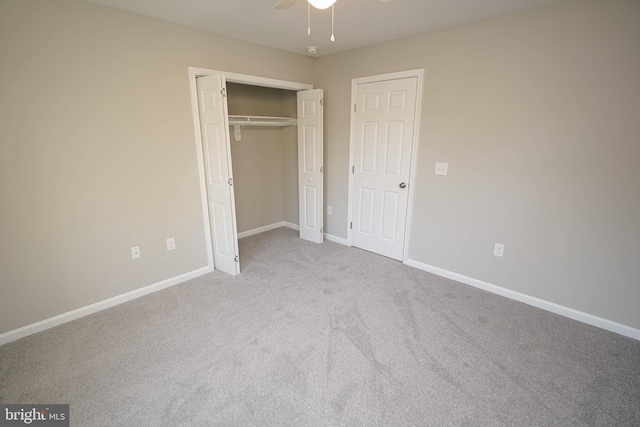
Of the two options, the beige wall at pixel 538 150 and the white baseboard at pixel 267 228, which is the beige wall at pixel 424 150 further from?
the white baseboard at pixel 267 228

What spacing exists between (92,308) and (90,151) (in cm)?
135

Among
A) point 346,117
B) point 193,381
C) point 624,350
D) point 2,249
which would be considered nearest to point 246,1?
point 346,117

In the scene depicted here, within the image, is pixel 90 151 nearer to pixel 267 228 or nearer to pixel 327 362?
pixel 327 362

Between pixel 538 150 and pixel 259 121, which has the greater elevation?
pixel 259 121

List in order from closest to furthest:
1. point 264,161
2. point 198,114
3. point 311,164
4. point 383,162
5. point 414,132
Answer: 1. point 198,114
2. point 414,132
3. point 383,162
4. point 311,164
5. point 264,161

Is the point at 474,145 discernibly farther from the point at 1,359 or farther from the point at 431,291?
the point at 1,359

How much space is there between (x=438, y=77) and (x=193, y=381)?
10.8 feet

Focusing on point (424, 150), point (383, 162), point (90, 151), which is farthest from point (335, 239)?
point (90, 151)

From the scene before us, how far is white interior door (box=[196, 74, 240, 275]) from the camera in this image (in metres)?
2.84

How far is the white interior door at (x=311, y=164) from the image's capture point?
12.4ft

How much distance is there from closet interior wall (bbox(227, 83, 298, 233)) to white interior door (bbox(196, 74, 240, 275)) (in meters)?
1.10

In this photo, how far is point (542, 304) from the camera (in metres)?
2.65

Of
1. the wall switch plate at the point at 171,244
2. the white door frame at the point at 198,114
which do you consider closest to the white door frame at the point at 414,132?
the white door frame at the point at 198,114

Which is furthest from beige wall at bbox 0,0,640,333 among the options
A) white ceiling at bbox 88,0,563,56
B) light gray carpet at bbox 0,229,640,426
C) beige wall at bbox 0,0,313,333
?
light gray carpet at bbox 0,229,640,426
